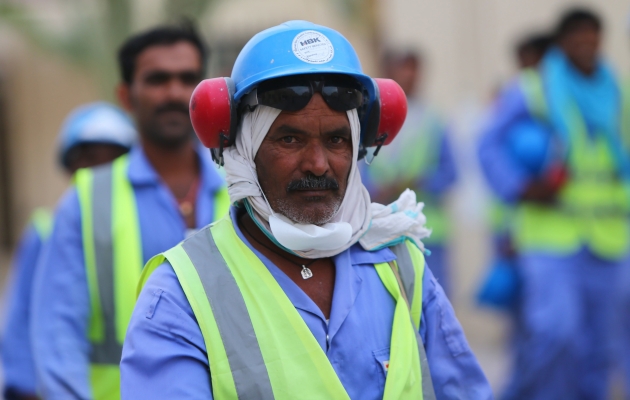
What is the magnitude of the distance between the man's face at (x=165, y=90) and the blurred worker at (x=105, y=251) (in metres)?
0.01

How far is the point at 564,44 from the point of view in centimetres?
700

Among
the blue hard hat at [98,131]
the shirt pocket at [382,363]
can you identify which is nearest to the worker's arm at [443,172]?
the blue hard hat at [98,131]

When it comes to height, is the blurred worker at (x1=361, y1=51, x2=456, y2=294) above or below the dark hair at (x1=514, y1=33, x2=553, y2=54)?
below

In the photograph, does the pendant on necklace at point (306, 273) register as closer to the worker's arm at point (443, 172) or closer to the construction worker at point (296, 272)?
the construction worker at point (296, 272)

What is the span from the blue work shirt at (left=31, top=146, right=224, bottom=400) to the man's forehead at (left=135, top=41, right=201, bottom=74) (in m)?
0.68

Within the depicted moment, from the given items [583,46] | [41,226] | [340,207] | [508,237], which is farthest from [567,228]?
[340,207]

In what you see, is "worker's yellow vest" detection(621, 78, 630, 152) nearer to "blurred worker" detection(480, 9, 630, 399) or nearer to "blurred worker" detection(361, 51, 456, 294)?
"blurred worker" detection(480, 9, 630, 399)

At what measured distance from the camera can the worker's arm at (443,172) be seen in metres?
8.77

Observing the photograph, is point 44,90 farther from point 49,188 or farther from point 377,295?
point 377,295

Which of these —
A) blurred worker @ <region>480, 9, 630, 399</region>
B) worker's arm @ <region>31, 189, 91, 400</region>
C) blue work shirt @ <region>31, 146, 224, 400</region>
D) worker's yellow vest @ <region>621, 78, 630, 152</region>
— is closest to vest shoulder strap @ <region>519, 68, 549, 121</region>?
blurred worker @ <region>480, 9, 630, 399</region>

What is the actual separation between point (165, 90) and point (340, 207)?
1880mm

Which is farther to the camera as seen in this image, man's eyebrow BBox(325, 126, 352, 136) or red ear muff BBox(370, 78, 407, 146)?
red ear muff BBox(370, 78, 407, 146)

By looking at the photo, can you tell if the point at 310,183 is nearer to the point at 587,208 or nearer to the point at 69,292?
the point at 69,292

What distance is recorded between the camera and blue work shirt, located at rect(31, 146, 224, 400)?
158 inches
